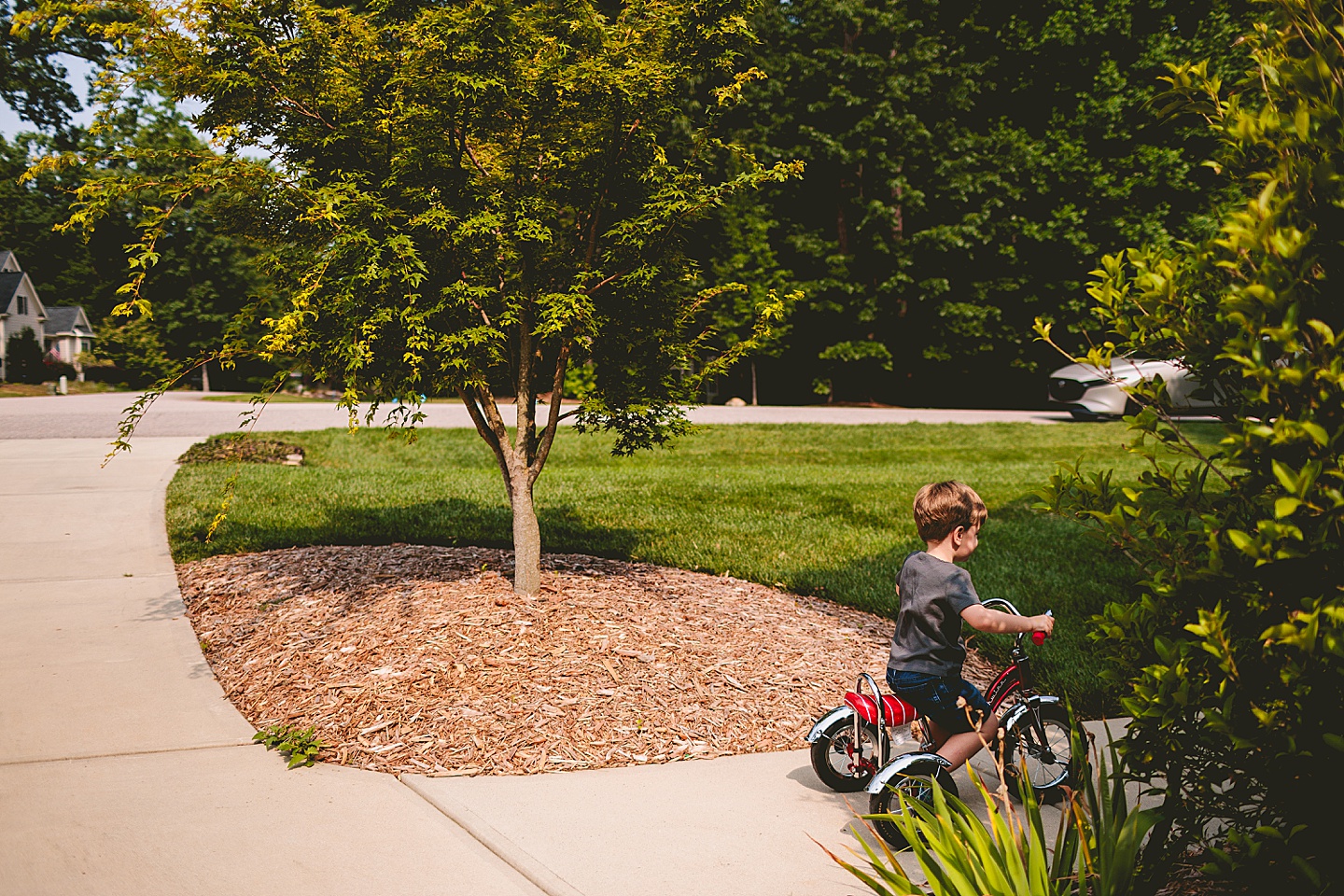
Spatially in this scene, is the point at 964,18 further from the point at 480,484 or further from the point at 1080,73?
the point at 480,484

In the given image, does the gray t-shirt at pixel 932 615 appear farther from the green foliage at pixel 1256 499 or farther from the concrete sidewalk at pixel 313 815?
the green foliage at pixel 1256 499

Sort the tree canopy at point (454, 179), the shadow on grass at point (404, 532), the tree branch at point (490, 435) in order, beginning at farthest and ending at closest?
1. the shadow on grass at point (404, 532)
2. the tree branch at point (490, 435)
3. the tree canopy at point (454, 179)

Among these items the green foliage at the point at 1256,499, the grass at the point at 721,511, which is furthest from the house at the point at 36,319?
the green foliage at the point at 1256,499

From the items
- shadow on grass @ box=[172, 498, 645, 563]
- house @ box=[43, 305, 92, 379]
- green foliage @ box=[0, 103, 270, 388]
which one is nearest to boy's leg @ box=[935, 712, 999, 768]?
shadow on grass @ box=[172, 498, 645, 563]

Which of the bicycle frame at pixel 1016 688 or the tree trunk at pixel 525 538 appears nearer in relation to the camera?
the bicycle frame at pixel 1016 688

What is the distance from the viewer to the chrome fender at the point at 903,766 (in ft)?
11.3

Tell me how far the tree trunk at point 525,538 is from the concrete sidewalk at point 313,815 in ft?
5.63

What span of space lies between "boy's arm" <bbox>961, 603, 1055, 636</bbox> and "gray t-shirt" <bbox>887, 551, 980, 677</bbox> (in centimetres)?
8

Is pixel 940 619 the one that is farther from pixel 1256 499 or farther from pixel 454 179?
pixel 454 179

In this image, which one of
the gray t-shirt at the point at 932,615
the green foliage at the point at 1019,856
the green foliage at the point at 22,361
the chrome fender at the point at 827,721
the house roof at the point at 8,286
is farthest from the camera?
the house roof at the point at 8,286

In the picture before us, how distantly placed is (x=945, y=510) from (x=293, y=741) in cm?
296

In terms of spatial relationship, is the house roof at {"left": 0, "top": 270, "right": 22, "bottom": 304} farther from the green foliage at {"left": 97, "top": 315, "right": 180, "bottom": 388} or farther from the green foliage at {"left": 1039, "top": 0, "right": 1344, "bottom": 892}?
the green foliage at {"left": 1039, "top": 0, "right": 1344, "bottom": 892}

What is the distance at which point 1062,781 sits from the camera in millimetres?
3984

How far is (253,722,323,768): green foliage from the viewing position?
4.21 meters
